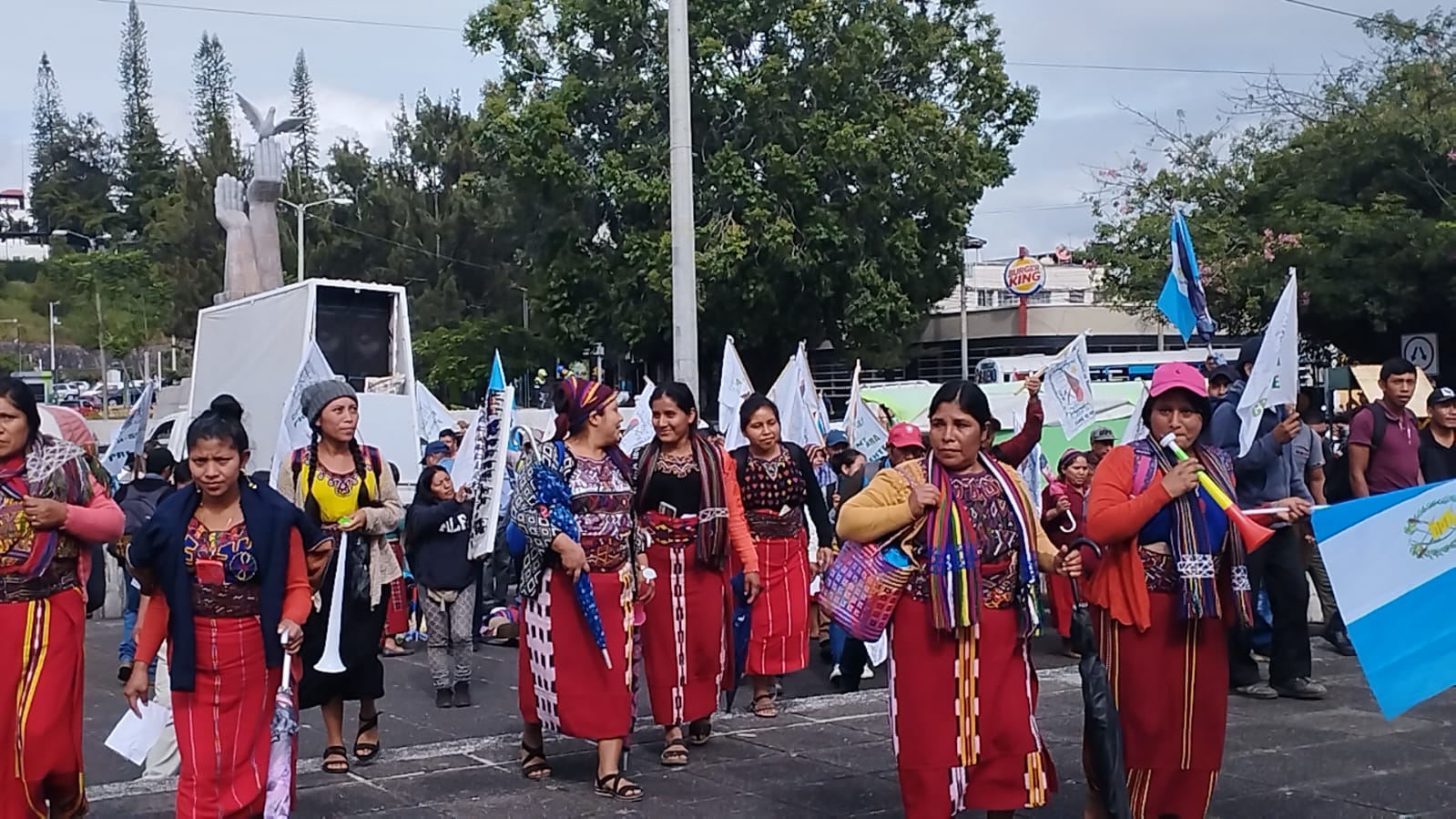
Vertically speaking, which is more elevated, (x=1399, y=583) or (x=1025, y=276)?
(x=1025, y=276)

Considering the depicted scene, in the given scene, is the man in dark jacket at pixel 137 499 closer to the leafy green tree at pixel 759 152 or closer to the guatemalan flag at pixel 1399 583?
the guatemalan flag at pixel 1399 583

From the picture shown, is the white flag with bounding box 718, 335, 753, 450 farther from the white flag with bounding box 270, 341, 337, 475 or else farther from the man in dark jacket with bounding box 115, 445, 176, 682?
the white flag with bounding box 270, 341, 337, 475

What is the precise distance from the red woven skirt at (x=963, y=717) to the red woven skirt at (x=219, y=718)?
2243mm

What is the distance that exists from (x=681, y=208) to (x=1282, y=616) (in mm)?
7585

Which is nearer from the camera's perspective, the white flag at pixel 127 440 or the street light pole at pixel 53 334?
the white flag at pixel 127 440

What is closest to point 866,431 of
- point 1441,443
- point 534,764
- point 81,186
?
point 1441,443

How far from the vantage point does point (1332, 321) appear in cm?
2362

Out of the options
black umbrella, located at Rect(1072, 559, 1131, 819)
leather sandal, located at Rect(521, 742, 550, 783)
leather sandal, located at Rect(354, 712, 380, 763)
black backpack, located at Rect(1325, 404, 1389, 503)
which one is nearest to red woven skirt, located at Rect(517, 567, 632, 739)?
leather sandal, located at Rect(521, 742, 550, 783)

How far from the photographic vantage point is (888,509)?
5.15 m

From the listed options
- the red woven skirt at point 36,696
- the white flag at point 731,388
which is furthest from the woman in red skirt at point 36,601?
the white flag at point 731,388

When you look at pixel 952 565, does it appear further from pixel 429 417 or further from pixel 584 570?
pixel 429 417

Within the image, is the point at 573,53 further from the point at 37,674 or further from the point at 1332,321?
the point at 37,674

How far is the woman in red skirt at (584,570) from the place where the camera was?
6.74 meters

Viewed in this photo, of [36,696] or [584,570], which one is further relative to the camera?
[584,570]
